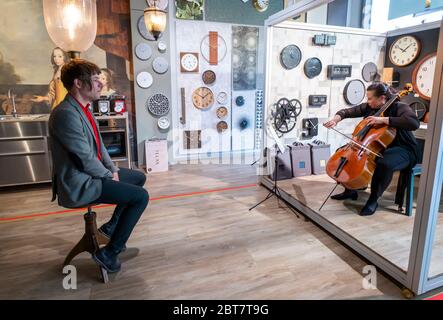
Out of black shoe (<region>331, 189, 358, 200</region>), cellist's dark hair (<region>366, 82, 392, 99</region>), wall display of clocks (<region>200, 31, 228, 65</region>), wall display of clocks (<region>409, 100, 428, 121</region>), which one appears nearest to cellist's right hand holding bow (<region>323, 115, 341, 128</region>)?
cellist's dark hair (<region>366, 82, 392, 99</region>)

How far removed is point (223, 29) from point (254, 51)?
2.24ft

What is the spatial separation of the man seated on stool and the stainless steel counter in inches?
85.3

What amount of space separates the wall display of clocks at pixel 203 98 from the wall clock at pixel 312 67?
169cm

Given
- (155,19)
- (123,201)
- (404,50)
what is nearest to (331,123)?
(404,50)

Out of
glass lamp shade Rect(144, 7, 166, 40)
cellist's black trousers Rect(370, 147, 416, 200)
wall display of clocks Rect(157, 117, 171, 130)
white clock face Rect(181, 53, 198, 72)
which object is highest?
glass lamp shade Rect(144, 7, 166, 40)

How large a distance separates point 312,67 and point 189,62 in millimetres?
1986

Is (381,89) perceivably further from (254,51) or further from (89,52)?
(89,52)

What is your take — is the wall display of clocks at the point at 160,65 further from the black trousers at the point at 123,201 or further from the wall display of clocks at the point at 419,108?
the wall display of clocks at the point at 419,108

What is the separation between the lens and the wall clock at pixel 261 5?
508 cm

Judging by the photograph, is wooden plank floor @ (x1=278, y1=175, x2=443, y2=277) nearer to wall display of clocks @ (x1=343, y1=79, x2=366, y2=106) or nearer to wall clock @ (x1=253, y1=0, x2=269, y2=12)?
wall display of clocks @ (x1=343, y1=79, x2=366, y2=106)

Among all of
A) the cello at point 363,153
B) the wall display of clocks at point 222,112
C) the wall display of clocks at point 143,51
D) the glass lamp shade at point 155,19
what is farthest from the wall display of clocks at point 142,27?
the cello at point 363,153

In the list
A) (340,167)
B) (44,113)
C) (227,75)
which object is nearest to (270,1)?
(227,75)

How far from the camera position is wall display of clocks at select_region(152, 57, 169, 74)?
15.2 feet

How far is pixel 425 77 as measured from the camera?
3.86m
